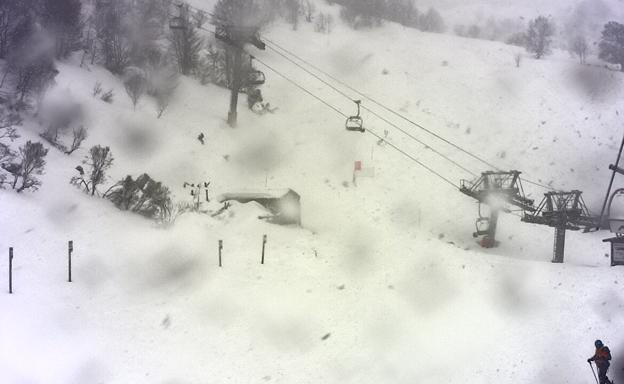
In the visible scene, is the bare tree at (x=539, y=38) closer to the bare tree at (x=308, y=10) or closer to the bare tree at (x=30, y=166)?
the bare tree at (x=308, y=10)

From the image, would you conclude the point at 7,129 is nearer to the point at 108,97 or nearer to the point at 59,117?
the point at 59,117

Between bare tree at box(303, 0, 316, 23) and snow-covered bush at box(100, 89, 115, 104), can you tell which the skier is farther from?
bare tree at box(303, 0, 316, 23)

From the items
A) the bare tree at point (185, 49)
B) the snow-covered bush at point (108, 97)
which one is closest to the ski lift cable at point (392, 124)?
the bare tree at point (185, 49)

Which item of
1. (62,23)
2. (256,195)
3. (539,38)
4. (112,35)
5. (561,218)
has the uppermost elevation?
(539,38)

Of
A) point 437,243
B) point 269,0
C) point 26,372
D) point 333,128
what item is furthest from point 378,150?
point 269,0

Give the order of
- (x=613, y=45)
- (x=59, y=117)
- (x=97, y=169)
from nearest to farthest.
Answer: (x=97, y=169)
(x=59, y=117)
(x=613, y=45)

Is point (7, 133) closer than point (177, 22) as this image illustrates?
Yes

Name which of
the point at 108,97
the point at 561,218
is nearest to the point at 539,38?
the point at 561,218
